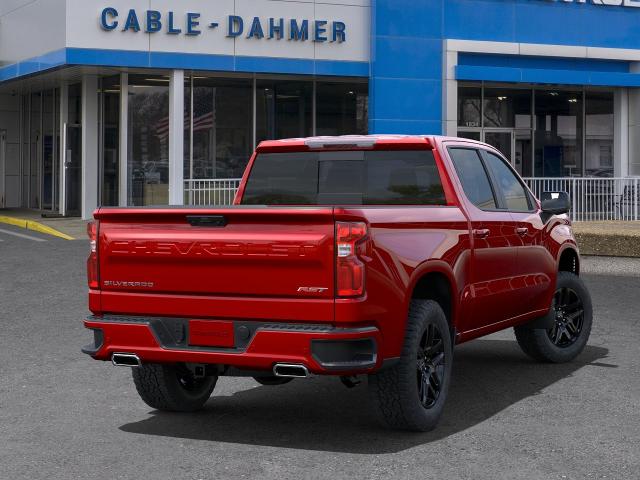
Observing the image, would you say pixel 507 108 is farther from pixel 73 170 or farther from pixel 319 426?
pixel 319 426

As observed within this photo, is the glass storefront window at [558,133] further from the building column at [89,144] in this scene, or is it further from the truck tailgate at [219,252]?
the truck tailgate at [219,252]

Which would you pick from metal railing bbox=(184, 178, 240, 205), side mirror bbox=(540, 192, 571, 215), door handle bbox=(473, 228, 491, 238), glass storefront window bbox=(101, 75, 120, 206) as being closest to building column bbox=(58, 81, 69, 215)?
glass storefront window bbox=(101, 75, 120, 206)

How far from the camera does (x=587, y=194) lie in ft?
86.5

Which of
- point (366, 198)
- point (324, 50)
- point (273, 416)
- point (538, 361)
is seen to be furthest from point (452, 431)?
point (324, 50)

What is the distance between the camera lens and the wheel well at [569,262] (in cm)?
981

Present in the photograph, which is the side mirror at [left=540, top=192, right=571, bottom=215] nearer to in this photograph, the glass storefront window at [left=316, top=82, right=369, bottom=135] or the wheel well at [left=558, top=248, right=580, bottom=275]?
the wheel well at [left=558, top=248, right=580, bottom=275]

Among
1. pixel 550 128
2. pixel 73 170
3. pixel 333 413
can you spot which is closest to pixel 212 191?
pixel 73 170

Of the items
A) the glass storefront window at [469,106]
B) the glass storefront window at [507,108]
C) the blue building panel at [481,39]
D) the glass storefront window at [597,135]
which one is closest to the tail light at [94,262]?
the blue building panel at [481,39]

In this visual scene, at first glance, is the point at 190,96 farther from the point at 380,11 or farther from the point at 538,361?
A: the point at 538,361

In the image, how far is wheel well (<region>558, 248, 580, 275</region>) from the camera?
9.81 meters

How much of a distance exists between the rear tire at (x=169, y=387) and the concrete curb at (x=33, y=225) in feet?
52.1

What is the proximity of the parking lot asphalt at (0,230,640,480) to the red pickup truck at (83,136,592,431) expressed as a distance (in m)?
0.32

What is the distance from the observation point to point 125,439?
6.80 meters

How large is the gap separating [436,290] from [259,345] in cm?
151
